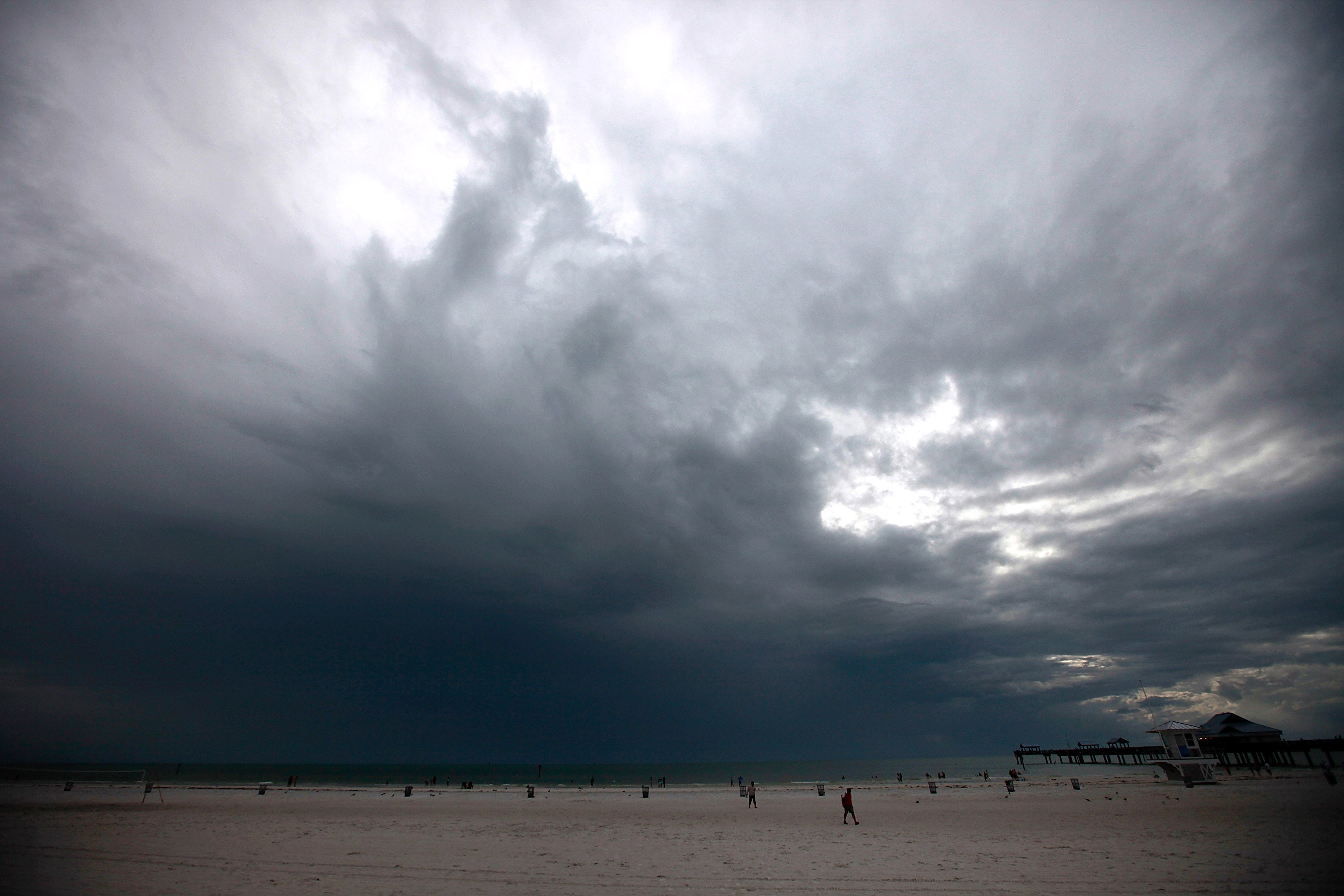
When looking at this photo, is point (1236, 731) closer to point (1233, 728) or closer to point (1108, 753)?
point (1233, 728)

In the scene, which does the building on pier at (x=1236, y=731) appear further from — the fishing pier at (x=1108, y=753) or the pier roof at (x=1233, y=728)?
the fishing pier at (x=1108, y=753)

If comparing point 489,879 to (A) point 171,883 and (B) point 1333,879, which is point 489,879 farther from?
(B) point 1333,879

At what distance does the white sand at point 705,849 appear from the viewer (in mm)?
13258

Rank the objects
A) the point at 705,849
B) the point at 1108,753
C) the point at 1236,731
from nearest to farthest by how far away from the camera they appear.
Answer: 1. the point at 705,849
2. the point at 1236,731
3. the point at 1108,753

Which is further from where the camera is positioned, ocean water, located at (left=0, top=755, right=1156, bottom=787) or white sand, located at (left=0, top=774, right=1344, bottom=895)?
ocean water, located at (left=0, top=755, right=1156, bottom=787)

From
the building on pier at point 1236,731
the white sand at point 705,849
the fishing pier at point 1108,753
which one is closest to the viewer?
the white sand at point 705,849

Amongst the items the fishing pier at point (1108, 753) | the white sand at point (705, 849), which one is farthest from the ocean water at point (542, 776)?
the white sand at point (705, 849)

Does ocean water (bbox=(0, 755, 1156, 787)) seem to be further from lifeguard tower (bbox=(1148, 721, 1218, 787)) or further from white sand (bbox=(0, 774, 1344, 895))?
white sand (bbox=(0, 774, 1344, 895))

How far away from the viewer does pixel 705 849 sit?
64.0 feet

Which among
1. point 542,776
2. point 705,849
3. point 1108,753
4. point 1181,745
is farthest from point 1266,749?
point 542,776

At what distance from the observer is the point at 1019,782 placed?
54.0 m

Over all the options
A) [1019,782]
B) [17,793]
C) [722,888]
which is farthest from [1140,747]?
[17,793]

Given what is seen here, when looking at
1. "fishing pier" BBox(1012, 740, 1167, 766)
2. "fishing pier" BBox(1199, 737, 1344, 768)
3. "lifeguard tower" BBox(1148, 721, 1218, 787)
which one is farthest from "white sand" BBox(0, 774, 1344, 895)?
"fishing pier" BBox(1012, 740, 1167, 766)

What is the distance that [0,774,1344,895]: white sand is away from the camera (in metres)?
13.3
